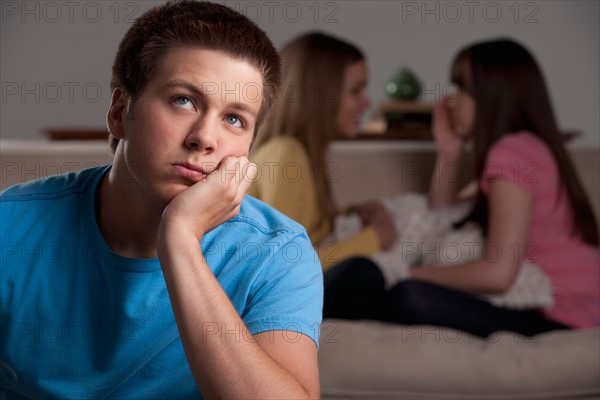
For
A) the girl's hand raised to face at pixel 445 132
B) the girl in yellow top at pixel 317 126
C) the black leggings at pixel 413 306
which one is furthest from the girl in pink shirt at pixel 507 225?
the girl in yellow top at pixel 317 126

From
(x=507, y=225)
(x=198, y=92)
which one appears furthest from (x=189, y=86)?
(x=507, y=225)

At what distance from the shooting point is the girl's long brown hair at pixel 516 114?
2166mm

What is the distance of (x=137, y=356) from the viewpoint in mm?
1072

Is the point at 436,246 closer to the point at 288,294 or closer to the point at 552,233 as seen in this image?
the point at 552,233

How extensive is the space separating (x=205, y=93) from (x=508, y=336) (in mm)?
1163

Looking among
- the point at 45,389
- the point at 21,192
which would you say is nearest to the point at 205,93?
the point at 21,192

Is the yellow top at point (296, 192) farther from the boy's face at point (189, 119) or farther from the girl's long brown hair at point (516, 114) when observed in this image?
the boy's face at point (189, 119)

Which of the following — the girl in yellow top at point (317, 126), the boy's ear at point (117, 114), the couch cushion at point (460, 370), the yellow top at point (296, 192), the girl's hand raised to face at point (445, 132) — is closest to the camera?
the boy's ear at point (117, 114)

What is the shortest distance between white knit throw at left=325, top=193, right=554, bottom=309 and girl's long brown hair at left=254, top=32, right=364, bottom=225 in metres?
0.22

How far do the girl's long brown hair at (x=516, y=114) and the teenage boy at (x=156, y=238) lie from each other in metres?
1.19

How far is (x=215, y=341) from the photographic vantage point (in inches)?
36.5

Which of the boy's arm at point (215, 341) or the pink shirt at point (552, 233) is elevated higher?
the boy's arm at point (215, 341)

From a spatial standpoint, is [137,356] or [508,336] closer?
[137,356]

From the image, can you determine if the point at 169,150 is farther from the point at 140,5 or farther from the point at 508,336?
the point at 140,5
